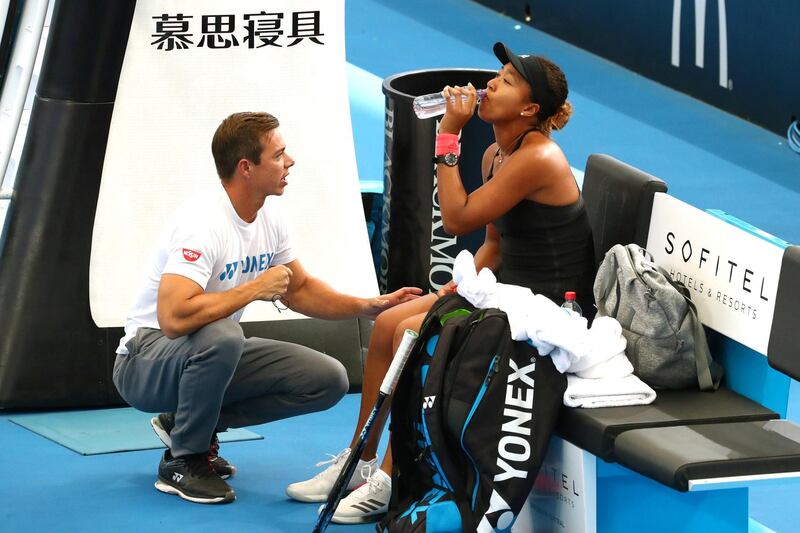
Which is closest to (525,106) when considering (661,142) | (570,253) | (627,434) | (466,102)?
(466,102)

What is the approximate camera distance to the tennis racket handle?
426cm

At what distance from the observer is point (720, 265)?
14.0 ft

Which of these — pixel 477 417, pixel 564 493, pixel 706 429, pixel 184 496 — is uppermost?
pixel 706 429

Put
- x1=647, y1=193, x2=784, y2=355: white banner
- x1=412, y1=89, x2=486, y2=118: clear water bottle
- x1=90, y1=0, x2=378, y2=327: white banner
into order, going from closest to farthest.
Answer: x1=647, y1=193, x2=784, y2=355: white banner
x1=412, y1=89, x2=486, y2=118: clear water bottle
x1=90, y1=0, x2=378, y2=327: white banner

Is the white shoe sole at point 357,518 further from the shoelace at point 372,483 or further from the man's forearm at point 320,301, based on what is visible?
the man's forearm at point 320,301

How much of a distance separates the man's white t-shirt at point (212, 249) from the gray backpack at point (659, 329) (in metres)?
1.13

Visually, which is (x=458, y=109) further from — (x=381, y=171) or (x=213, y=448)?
(x=381, y=171)

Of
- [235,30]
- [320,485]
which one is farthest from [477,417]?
[235,30]

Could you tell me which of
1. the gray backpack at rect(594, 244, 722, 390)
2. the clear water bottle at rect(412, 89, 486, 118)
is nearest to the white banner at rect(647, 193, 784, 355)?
the gray backpack at rect(594, 244, 722, 390)

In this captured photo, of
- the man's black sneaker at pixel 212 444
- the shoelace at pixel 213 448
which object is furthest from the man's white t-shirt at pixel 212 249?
the shoelace at pixel 213 448

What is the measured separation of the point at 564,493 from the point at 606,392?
307 mm

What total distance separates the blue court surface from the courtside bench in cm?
50

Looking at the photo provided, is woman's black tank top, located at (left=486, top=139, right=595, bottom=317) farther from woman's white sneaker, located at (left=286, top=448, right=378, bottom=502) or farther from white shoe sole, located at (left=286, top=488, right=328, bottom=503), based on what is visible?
white shoe sole, located at (left=286, top=488, right=328, bottom=503)

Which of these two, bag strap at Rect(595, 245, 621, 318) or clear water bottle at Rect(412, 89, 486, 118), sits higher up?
clear water bottle at Rect(412, 89, 486, 118)
